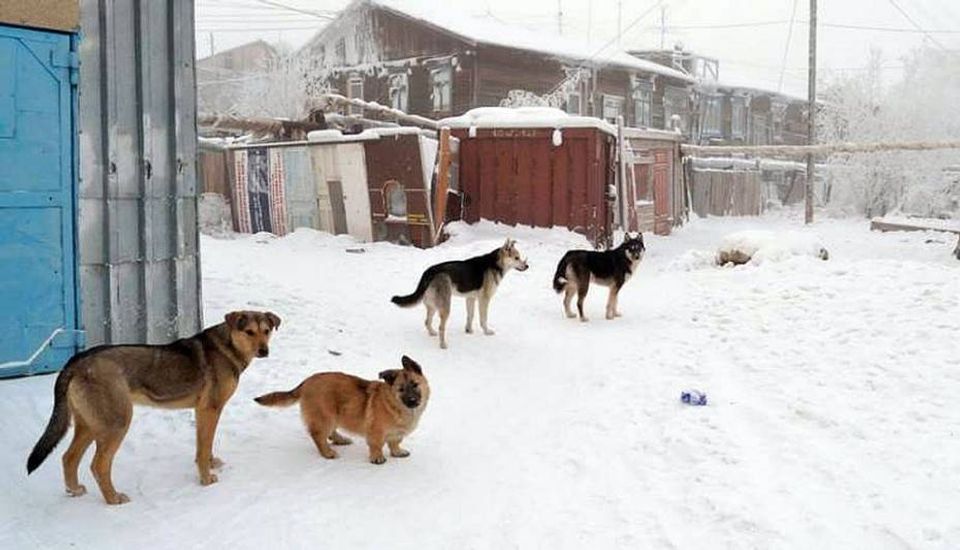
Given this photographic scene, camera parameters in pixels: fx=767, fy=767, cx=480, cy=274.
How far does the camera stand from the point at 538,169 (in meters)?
16.3

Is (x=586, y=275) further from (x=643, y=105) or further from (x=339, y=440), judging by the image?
(x=643, y=105)

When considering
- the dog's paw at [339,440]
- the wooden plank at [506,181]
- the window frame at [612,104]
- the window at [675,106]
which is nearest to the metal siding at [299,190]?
the wooden plank at [506,181]

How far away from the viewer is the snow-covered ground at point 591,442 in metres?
4.00

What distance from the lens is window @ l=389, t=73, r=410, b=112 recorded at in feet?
101

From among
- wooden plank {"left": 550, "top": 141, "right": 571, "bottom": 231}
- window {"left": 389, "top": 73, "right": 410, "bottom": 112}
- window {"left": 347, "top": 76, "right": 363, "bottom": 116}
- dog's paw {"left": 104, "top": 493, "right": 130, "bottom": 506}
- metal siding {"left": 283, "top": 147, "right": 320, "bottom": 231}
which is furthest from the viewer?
window {"left": 347, "top": 76, "right": 363, "bottom": 116}

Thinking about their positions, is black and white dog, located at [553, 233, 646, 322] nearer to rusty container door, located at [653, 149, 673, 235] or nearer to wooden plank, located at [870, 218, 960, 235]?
rusty container door, located at [653, 149, 673, 235]

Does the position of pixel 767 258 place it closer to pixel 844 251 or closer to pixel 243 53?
pixel 844 251

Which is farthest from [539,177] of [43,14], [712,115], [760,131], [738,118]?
[760,131]

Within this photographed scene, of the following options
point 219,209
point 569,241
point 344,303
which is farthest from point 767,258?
point 219,209

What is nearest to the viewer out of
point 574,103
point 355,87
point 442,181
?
point 442,181

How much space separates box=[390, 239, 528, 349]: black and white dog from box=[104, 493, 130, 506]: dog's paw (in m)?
4.41

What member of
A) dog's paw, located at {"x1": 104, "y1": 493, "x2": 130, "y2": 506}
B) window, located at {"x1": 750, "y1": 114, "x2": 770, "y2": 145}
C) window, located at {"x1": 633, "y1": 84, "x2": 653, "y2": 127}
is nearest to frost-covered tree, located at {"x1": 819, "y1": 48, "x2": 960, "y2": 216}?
window, located at {"x1": 633, "y1": 84, "x2": 653, "y2": 127}

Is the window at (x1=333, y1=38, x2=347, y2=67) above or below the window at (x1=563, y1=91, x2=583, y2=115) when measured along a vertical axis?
above

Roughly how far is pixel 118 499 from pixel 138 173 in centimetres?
349
